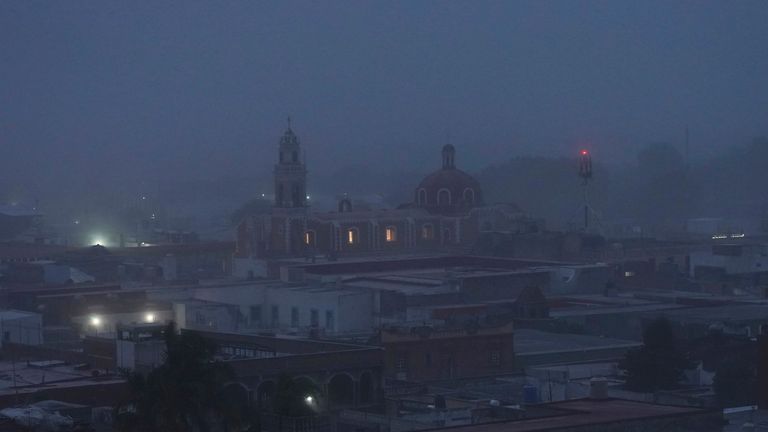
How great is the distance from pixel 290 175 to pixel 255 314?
11.1m

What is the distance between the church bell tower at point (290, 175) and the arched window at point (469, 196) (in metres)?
7.07

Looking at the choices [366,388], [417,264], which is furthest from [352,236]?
[366,388]

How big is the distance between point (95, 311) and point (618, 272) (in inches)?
679

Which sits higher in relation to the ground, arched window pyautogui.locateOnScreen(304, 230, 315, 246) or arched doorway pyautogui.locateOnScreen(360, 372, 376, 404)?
arched window pyautogui.locateOnScreen(304, 230, 315, 246)

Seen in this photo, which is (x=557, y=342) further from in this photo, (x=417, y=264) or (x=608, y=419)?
(x=417, y=264)

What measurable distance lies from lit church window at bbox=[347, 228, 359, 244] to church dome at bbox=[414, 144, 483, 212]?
4.18 meters

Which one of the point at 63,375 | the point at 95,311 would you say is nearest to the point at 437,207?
the point at 95,311

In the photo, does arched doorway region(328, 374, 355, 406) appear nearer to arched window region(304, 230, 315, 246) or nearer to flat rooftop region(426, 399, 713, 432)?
flat rooftop region(426, 399, 713, 432)

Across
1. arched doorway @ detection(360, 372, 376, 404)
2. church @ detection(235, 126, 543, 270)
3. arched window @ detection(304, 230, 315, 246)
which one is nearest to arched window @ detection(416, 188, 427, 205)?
church @ detection(235, 126, 543, 270)

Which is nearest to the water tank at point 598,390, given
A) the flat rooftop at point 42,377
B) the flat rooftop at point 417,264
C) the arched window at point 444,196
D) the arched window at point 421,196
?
the flat rooftop at point 42,377

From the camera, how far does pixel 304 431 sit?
1911cm

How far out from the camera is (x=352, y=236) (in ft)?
185

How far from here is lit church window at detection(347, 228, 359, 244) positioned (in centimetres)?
5633

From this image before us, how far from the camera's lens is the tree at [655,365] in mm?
27016
